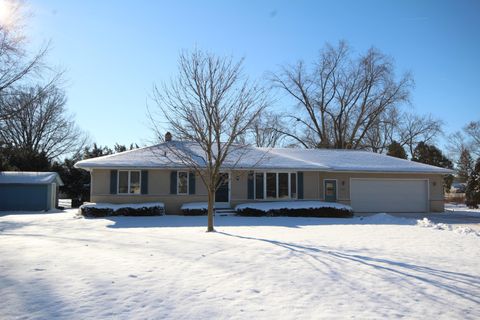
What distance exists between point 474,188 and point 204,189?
18.5 metres

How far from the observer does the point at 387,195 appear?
2364 centimetres

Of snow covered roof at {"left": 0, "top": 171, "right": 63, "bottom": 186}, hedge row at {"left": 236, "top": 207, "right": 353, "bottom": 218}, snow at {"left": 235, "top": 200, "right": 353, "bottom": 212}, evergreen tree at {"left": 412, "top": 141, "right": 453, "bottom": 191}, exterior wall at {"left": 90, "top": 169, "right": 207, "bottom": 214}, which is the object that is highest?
evergreen tree at {"left": 412, "top": 141, "right": 453, "bottom": 191}

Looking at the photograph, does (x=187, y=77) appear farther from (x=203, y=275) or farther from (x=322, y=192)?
(x=322, y=192)

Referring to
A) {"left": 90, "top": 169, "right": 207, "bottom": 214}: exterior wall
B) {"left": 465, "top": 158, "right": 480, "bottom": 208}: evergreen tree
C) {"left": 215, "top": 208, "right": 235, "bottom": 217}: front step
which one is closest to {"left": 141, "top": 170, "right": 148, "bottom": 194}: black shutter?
{"left": 90, "top": 169, "right": 207, "bottom": 214}: exterior wall

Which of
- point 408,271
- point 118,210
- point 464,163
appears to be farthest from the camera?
point 464,163

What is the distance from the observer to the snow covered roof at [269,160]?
20.3 metres

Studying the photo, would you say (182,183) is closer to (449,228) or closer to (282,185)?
(282,185)

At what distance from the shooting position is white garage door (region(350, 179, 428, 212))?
2344cm

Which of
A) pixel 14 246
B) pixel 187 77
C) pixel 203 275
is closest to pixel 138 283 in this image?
pixel 203 275

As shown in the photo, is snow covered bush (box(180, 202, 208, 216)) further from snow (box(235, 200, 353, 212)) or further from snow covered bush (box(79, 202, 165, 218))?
snow (box(235, 200, 353, 212))

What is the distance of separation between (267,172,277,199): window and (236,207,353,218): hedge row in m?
2.25

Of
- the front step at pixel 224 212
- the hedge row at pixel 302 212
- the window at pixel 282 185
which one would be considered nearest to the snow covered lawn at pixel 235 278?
the hedge row at pixel 302 212

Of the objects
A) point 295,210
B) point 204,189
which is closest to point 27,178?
point 204,189

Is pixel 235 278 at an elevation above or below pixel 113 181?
below
